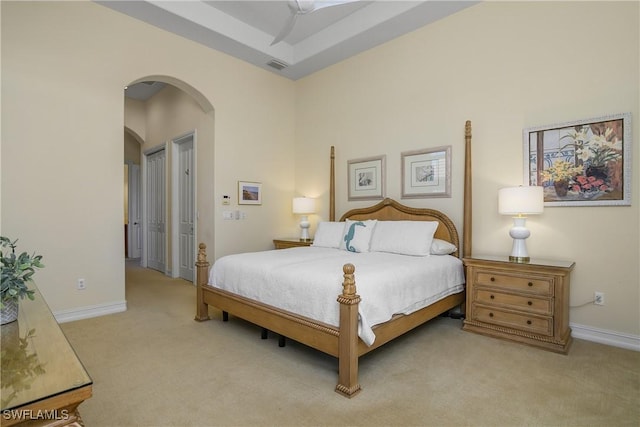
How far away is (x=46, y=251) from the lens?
3125 mm

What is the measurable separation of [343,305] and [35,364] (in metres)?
1.40

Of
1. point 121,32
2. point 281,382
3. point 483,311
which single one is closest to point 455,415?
point 281,382

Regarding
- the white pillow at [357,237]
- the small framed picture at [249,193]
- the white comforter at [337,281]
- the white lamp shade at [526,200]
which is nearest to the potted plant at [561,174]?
the white lamp shade at [526,200]

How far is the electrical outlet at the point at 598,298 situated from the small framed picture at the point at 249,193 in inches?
152

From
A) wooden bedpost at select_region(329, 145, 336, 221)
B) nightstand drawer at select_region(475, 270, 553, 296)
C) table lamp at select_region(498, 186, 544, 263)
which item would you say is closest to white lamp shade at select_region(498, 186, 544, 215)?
table lamp at select_region(498, 186, 544, 263)

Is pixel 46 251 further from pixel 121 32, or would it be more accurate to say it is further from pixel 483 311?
pixel 483 311

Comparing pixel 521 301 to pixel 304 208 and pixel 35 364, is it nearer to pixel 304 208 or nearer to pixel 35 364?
pixel 304 208

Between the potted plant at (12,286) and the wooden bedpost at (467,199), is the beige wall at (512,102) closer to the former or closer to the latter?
the wooden bedpost at (467,199)

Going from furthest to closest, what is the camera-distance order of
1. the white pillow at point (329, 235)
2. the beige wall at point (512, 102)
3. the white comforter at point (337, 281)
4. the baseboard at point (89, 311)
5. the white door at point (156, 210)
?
the white door at point (156, 210)
the white pillow at point (329, 235)
the baseboard at point (89, 311)
the beige wall at point (512, 102)
the white comforter at point (337, 281)

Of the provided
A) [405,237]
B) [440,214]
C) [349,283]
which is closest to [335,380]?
[349,283]

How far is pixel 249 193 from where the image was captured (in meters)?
4.69

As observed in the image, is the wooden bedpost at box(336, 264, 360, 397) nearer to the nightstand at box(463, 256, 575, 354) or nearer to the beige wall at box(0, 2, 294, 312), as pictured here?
the nightstand at box(463, 256, 575, 354)

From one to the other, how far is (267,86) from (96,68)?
2.20 meters

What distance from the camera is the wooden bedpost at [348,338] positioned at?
1.94 metres
